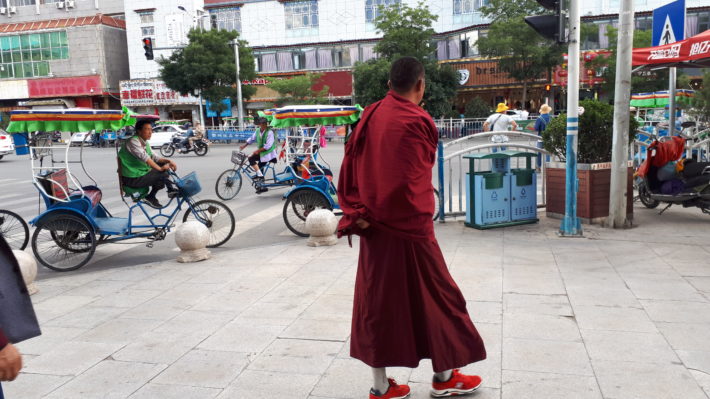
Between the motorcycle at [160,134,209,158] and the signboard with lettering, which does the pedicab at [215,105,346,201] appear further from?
the signboard with lettering

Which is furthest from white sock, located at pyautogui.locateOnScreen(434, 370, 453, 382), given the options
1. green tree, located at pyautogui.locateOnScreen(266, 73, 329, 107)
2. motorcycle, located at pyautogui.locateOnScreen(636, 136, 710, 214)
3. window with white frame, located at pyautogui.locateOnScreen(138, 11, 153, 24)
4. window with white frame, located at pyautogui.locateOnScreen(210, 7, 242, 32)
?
window with white frame, located at pyautogui.locateOnScreen(138, 11, 153, 24)

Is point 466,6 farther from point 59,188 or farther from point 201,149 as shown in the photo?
point 59,188

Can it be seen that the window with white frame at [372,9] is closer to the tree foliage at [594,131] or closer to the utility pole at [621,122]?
the tree foliage at [594,131]

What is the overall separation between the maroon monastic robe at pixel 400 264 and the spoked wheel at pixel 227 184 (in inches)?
368

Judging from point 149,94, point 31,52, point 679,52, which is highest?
point 31,52

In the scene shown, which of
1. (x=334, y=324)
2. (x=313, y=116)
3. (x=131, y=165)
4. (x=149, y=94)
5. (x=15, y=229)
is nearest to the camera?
(x=334, y=324)

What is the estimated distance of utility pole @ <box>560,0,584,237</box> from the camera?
695 centimetres

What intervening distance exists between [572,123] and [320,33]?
1503 inches

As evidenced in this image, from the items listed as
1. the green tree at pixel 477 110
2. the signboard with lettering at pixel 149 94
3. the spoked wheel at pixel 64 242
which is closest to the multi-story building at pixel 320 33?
the signboard with lettering at pixel 149 94

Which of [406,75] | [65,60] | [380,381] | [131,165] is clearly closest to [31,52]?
[65,60]

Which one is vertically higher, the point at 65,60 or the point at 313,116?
the point at 65,60

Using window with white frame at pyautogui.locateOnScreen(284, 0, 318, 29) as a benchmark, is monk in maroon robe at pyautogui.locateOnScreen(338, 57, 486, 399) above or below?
below

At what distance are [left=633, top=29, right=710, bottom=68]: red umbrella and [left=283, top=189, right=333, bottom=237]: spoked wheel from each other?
5128 millimetres

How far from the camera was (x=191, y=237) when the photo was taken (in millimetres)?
6699
